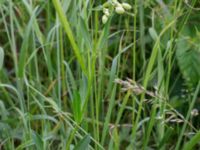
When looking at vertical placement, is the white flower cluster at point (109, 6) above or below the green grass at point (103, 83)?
above

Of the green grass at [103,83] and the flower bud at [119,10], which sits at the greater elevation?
the flower bud at [119,10]

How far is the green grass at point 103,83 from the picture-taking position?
3.38 ft

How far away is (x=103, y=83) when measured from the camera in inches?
51.3

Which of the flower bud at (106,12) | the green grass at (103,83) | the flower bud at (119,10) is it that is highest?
the flower bud at (119,10)

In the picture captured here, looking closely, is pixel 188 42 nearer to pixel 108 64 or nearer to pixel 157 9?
pixel 157 9

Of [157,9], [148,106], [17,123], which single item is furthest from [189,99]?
[17,123]

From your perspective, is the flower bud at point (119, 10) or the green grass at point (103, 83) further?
the green grass at point (103, 83)

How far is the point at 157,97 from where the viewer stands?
1032 millimetres

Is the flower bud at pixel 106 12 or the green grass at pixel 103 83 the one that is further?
the green grass at pixel 103 83

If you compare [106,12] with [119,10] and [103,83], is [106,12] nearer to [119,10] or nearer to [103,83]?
[119,10]

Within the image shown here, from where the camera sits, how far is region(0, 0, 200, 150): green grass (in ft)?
3.38

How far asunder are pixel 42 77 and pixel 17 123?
0.38 m

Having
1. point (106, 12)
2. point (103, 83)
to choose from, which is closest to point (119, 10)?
point (106, 12)

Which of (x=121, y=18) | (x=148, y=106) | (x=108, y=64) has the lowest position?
(x=148, y=106)
